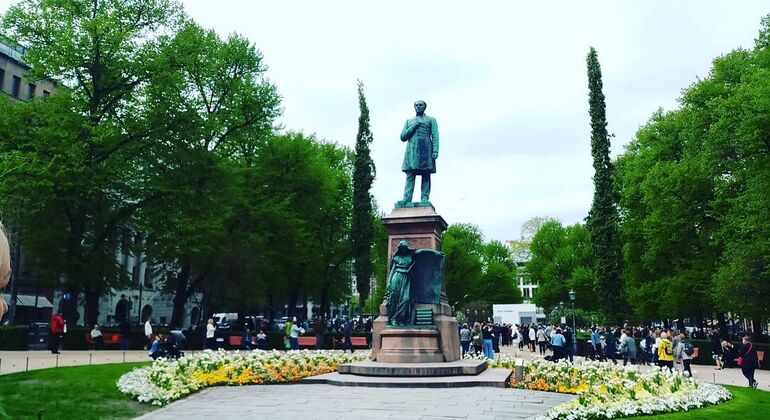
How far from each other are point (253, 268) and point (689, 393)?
29.3 m

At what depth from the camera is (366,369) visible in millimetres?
15914

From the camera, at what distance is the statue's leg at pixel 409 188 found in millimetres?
19453

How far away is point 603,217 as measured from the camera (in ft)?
141

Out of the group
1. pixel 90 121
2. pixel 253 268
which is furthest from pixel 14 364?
pixel 253 268

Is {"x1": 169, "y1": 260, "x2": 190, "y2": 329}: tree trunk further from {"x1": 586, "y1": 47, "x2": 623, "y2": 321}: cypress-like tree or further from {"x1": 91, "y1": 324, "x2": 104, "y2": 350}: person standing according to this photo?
{"x1": 586, "y1": 47, "x2": 623, "y2": 321}: cypress-like tree

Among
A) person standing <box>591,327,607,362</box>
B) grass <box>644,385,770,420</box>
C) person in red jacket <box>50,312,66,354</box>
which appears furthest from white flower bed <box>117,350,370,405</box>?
person standing <box>591,327,607,362</box>

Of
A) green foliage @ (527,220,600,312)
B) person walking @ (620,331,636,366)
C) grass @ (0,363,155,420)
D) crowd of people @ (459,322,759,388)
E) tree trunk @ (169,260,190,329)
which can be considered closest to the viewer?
grass @ (0,363,155,420)

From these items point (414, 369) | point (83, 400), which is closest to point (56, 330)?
point (83, 400)

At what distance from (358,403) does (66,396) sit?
635 centimetres

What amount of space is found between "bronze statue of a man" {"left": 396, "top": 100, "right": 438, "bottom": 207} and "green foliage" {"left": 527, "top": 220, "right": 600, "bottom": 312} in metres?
48.9

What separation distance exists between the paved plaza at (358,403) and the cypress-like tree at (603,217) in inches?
1169

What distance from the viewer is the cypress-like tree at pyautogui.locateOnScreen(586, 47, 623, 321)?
137ft

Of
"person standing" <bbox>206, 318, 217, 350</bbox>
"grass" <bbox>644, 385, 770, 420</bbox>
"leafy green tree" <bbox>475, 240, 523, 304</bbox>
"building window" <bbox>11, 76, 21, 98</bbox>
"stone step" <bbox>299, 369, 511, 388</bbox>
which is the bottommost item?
"grass" <bbox>644, 385, 770, 420</bbox>

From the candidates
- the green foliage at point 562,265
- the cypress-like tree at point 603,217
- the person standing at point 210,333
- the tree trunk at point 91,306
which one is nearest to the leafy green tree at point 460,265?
the green foliage at point 562,265
